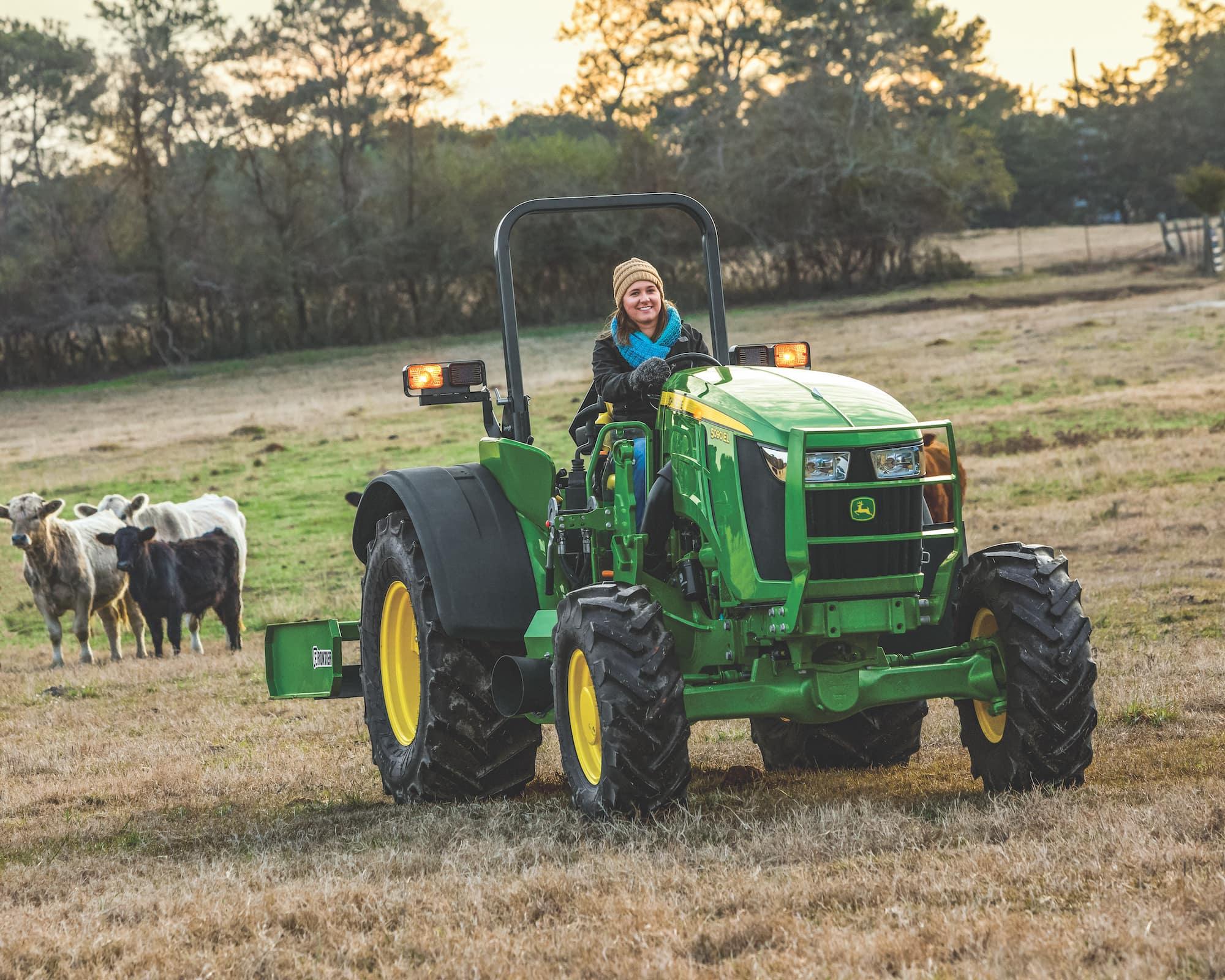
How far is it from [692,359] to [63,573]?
395 inches

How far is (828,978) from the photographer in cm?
405

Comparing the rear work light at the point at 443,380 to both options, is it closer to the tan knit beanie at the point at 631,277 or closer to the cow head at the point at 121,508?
the tan knit beanie at the point at 631,277

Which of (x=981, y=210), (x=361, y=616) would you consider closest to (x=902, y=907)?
(x=361, y=616)

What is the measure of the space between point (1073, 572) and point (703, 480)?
819 centimetres

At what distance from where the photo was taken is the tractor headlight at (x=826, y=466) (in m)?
5.63

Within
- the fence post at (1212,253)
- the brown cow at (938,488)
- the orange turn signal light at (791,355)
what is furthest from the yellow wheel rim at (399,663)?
the fence post at (1212,253)

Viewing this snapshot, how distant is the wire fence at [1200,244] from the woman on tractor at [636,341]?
38.6 metres

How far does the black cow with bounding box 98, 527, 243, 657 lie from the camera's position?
1495 centimetres

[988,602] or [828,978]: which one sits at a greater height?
[988,602]

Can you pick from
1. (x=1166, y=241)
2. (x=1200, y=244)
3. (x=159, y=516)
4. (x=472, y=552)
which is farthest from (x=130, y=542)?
(x=1166, y=241)

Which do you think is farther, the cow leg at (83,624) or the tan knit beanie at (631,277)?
the cow leg at (83,624)

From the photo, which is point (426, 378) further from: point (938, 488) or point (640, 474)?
point (938, 488)

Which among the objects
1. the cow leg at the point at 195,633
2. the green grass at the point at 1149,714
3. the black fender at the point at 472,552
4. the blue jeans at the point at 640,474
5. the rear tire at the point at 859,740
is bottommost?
the cow leg at the point at 195,633

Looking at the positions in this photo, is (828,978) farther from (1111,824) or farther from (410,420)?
(410,420)
